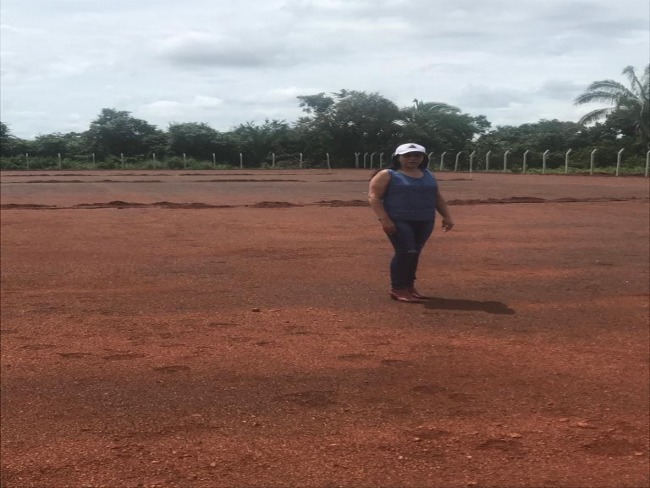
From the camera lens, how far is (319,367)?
5.07 metres

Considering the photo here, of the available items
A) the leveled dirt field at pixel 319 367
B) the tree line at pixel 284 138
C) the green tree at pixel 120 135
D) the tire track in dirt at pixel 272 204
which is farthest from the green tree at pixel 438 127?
the leveled dirt field at pixel 319 367

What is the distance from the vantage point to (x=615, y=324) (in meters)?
6.24

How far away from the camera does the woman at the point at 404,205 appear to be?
22.4 ft

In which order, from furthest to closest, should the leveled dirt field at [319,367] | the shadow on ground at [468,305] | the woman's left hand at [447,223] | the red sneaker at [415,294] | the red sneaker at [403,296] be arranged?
the woman's left hand at [447,223], the red sneaker at [415,294], the red sneaker at [403,296], the shadow on ground at [468,305], the leveled dirt field at [319,367]

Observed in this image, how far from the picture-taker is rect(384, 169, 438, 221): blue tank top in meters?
6.82

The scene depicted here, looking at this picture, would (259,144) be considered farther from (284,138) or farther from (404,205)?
(404,205)

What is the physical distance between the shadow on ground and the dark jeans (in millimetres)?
283

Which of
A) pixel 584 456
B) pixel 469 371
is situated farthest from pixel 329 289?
pixel 584 456

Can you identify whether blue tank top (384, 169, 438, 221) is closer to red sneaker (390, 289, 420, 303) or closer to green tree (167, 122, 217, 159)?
red sneaker (390, 289, 420, 303)

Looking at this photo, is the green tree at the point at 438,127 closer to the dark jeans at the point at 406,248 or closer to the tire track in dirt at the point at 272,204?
the tire track in dirt at the point at 272,204

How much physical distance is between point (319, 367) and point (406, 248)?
2072 millimetres

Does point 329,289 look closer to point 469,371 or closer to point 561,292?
point 561,292

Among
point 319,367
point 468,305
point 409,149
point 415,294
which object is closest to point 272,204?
point 415,294

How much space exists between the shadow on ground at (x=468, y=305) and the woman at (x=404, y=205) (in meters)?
0.16
